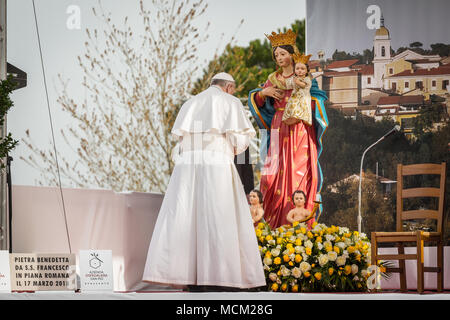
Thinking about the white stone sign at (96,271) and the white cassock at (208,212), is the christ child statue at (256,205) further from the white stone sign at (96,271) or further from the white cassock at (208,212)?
the white stone sign at (96,271)

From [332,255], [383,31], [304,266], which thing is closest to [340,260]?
[332,255]

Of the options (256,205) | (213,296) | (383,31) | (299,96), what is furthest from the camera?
(383,31)

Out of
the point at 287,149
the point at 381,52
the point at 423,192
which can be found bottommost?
the point at 423,192

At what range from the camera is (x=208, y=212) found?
604 cm

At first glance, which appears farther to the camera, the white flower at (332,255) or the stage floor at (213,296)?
the white flower at (332,255)

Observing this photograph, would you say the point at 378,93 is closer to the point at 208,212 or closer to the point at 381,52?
the point at 381,52

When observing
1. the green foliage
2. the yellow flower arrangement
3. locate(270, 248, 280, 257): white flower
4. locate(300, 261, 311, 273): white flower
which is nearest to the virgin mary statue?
the yellow flower arrangement

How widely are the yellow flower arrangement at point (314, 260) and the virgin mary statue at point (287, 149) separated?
2.37ft

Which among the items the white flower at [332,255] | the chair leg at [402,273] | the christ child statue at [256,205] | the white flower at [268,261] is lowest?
the chair leg at [402,273]

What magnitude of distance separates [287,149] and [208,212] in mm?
1618

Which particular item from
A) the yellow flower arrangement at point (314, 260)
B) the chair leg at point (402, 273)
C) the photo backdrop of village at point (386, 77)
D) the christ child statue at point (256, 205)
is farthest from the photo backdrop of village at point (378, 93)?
the yellow flower arrangement at point (314, 260)

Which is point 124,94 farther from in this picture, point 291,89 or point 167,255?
point 167,255

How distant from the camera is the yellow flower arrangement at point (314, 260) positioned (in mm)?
6273
